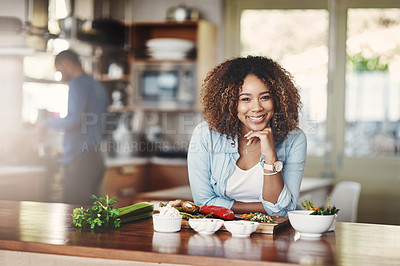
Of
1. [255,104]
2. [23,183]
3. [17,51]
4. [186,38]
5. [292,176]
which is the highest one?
[186,38]

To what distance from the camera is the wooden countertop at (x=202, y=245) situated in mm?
1455

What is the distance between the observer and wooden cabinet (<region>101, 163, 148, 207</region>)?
4.99 metres

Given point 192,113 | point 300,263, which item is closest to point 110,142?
point 192,113

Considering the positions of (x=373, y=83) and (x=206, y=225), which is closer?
(x=206, y=225)

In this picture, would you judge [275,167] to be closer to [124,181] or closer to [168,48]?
[124,181]

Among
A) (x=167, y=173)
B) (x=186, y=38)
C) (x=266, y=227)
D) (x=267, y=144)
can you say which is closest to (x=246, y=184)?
(x=267, y=144)

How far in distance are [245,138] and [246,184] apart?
202 millimetres

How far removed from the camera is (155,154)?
568 centimetres

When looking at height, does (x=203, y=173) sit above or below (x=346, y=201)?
above

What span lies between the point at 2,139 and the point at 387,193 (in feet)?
11.0

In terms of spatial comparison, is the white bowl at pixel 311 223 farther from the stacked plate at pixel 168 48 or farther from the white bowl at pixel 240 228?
the stacked plate at pixel 168 48

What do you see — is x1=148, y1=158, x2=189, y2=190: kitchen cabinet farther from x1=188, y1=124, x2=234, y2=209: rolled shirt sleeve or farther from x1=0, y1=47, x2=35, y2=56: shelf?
x1=188, y1=124, x2=234, y2=209: rolled shirt sleeve

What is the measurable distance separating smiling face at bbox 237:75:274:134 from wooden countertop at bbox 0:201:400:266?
529 millimetres

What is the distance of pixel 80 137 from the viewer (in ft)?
14.5
